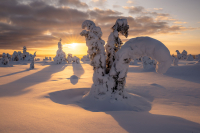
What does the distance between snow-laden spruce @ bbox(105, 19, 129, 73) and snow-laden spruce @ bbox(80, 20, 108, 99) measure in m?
0.36

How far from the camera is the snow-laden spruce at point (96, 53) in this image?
5930 millimetres

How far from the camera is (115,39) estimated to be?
604 cm

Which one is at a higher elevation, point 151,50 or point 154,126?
point 151,50

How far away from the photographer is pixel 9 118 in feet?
9.41

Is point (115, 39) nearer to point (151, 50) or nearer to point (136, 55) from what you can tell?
point (136, 55)

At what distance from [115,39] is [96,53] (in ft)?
4.23

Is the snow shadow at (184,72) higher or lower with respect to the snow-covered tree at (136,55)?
lower

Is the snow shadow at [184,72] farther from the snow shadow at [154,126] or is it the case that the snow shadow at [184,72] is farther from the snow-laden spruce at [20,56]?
the snow-laden spruce at [20,56]

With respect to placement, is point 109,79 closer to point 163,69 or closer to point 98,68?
point 98,68

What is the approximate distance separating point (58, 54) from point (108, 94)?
35.2m

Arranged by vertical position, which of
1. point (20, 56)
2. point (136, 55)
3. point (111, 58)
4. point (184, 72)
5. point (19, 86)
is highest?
point (20, 56)

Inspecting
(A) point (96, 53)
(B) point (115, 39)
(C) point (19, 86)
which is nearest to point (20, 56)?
(C) point (19, 86)

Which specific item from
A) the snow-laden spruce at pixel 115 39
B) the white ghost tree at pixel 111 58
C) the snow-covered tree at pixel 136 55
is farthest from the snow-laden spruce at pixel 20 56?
the snow-covered tree at pixel 136 55

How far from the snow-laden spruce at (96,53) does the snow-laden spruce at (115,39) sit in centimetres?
36
